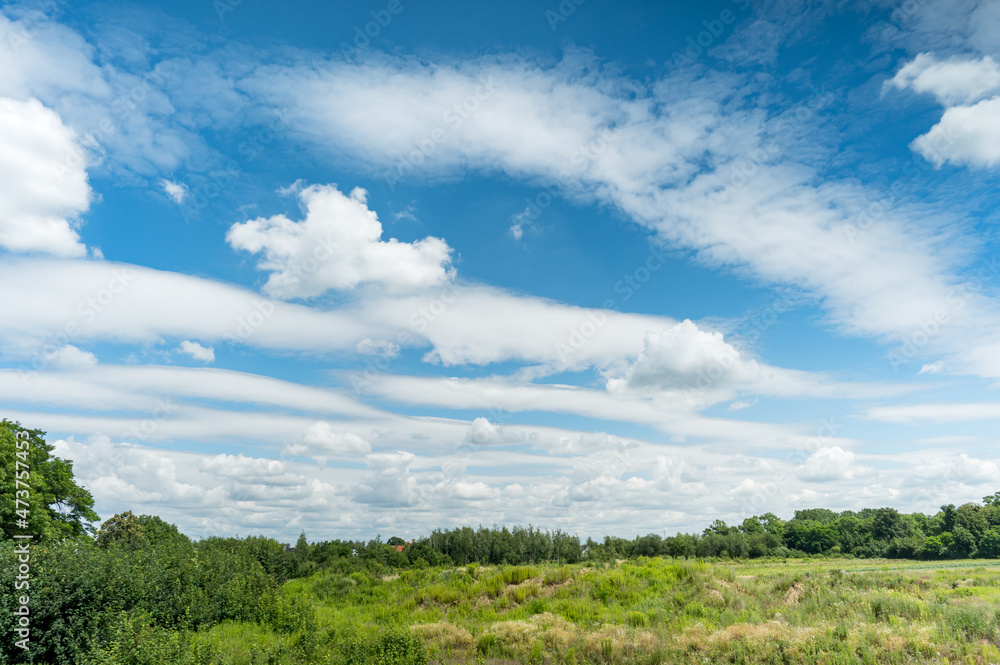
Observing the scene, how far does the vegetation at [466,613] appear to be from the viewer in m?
15.6

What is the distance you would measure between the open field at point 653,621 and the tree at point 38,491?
16.7 m

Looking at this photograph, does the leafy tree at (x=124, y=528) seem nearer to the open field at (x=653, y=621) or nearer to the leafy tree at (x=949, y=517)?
the open field at (x=653, y=621)

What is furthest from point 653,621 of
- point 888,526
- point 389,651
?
point 888,526

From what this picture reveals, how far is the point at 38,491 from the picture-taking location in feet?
130

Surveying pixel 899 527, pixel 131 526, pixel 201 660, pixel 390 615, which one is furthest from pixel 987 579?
pixel 131 526

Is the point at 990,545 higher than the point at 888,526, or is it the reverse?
the point at 990,545

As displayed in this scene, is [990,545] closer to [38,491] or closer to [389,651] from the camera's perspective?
[389,651]

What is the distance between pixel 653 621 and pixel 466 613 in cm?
962

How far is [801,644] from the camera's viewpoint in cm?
1619

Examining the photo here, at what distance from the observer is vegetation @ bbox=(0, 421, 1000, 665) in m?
15.6

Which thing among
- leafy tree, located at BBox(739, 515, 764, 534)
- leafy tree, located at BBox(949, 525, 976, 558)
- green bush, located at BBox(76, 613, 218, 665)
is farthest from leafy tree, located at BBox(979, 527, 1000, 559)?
green bush, located at BBox(76, 613, 218, 665)

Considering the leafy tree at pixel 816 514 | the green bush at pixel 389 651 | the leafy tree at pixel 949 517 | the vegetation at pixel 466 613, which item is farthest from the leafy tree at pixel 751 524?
the green bush at pixel 389 651

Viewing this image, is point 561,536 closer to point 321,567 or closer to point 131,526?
point 321,567

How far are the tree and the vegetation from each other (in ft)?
1.13
